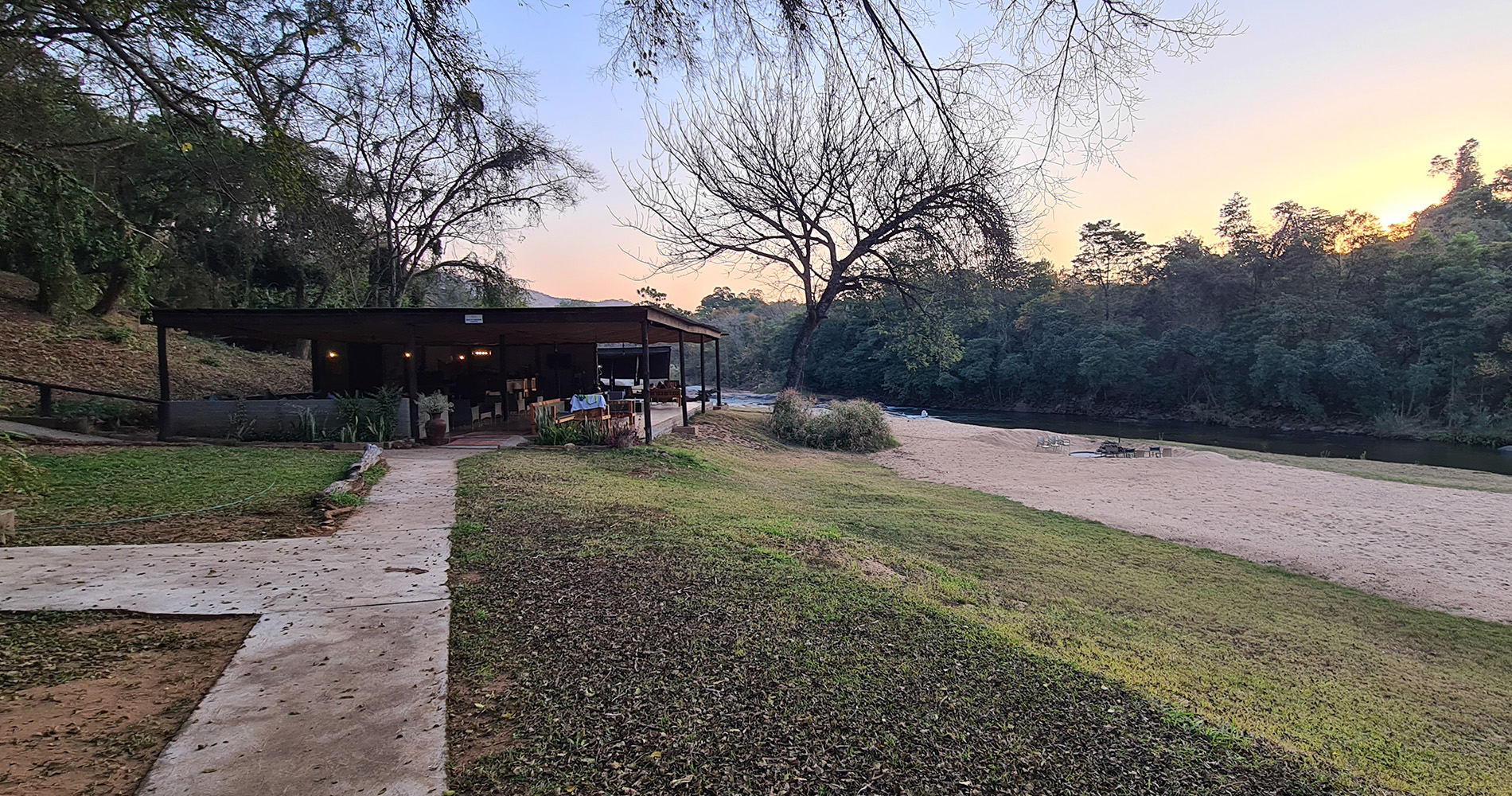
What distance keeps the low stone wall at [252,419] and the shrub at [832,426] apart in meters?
8.61

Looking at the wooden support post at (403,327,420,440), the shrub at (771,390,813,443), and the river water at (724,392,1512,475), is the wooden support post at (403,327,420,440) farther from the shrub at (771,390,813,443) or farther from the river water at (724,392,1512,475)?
the river water at (724,392,1512,475)

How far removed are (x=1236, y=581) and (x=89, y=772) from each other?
8.21 meters

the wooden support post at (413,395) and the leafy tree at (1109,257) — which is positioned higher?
the leafy tree at (1109,257)

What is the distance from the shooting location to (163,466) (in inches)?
300

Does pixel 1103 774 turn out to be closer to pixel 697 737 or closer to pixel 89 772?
pixel 697 737

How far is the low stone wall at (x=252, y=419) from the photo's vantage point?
10578 mm

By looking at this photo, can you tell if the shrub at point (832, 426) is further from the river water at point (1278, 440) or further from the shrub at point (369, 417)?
the river water at point (1278, 440)

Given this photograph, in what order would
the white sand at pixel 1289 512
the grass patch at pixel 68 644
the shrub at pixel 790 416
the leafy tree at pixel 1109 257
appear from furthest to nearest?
the leafy tree at pixel 1109 257
the shrub at pixel 790 416
the white sand at pixel 1289 512
the grass patch at pixel 68 644

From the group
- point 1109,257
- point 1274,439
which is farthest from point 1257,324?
point 1109,257

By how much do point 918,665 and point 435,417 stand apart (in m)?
10.3

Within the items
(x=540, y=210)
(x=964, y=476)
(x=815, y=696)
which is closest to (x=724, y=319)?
(x=540, y=210)

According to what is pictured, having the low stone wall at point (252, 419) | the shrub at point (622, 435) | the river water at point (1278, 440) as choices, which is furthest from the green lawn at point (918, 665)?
the river water at point (1278, 440)

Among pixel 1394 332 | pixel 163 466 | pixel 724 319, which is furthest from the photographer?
pixel 724 319

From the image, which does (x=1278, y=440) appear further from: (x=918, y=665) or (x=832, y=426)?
→ (x=918, y=665)
